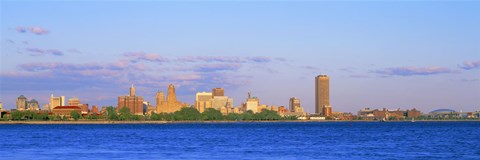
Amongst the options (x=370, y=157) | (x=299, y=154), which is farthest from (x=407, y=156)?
(x=299, y=154)

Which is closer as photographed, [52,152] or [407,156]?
[407,156]

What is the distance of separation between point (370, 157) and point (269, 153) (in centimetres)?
786

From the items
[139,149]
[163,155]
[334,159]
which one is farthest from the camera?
[139,149]

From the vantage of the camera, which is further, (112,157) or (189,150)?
(189,150)

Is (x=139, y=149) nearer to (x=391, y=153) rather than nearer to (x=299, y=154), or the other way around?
(x=299, y=154)

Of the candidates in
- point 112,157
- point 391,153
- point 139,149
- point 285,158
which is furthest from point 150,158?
point 391,153

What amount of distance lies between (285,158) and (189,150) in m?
13.0

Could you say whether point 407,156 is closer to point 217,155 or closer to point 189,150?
point 217,155

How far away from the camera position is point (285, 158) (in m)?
56.8

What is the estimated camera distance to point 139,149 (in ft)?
227

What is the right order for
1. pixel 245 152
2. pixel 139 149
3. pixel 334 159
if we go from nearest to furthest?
1. pixel 334 159
2. pixel 245 152
3. pixel 139 149

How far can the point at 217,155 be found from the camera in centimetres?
6031

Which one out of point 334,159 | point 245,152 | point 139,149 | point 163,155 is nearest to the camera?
point 334,159

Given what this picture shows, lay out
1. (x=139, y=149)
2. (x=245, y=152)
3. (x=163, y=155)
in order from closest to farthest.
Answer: (x=163, y=155), (x=245, y=152), (x=139, y=149)
